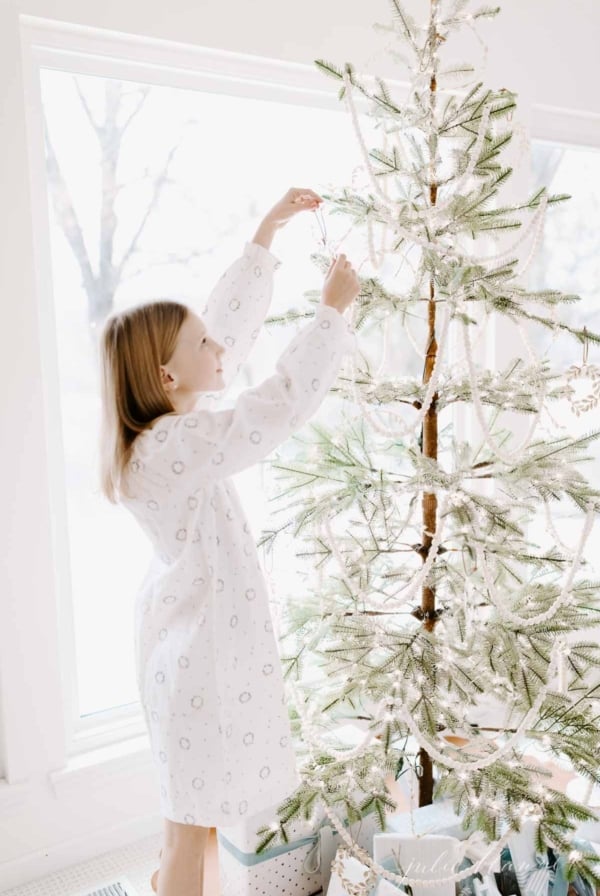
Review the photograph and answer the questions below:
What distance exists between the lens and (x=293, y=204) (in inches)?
55.8

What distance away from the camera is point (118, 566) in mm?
2072

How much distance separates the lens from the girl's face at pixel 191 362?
131 cm

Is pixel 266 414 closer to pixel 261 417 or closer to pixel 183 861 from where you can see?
pixel 261 417

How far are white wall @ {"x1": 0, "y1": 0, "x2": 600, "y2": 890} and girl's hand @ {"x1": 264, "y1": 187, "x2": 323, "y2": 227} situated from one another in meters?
0.59

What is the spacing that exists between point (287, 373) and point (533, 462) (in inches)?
20.4

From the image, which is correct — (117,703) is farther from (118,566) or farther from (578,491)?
(578,491)

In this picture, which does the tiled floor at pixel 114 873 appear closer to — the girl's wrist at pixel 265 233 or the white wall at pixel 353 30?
the girl's wrist at pixel 265 233

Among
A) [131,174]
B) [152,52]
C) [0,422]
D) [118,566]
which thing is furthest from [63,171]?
[118,566]

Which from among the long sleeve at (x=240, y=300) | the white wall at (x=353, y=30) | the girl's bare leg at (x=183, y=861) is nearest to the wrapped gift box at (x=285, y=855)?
the girl's bare leg at (x=183, y=861)

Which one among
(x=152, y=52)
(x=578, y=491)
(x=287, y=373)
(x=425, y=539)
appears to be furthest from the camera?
(x=152, y=52)

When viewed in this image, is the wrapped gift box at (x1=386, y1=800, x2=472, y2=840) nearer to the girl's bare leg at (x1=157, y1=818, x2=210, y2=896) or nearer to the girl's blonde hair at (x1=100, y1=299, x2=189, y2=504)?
the girl's bare leg at (x1=157, y1=818, x2=210, y2=896)

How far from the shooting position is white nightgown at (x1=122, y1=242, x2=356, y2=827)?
1215mm

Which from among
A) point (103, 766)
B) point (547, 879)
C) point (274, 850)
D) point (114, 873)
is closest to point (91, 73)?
point (103, 766)

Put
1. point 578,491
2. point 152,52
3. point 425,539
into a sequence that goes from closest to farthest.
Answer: point 578,491
point 425,539
point 152,52
